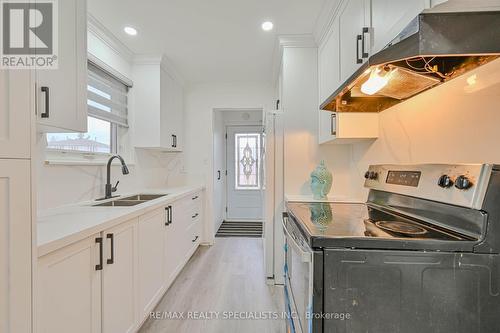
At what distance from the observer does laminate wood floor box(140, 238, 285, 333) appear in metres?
1.82

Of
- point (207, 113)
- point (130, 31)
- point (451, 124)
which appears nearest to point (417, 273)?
point (451, 124)

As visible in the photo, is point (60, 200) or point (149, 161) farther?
point (149, 161)

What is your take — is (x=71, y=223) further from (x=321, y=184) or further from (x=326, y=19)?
(x=326, y=19)

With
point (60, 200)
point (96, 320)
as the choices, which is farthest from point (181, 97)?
point (96, 320)

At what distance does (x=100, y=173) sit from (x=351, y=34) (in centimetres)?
231

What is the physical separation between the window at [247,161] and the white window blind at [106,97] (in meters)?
2.73

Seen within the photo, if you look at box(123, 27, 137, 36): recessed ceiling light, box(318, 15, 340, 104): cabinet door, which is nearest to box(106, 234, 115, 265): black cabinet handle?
box(318, 15, 340, 104): cabinet door

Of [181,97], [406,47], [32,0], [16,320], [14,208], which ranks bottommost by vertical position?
[16,320]

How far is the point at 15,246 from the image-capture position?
2.52 feet

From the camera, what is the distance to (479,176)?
0.88 meters

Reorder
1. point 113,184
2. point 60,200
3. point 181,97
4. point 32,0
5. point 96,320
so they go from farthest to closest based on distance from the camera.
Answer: point 181,97 → point 113,184 → point 60,200 → point 96,320 → point 32,0

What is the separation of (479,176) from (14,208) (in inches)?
60.3

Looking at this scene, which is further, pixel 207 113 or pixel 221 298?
pixel 207 113

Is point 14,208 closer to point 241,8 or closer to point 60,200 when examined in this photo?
point 60,200
